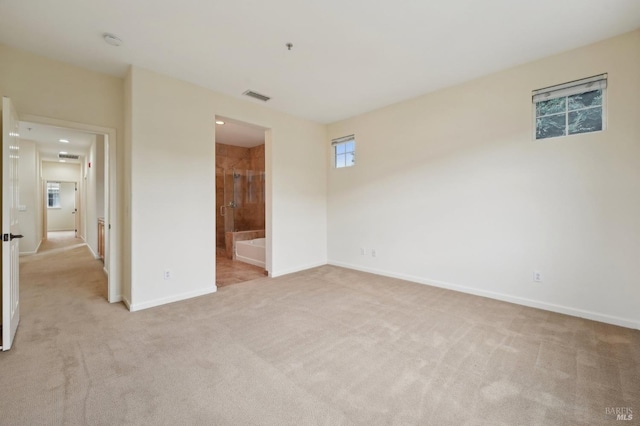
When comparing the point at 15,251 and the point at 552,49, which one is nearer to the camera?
the point at 15,251

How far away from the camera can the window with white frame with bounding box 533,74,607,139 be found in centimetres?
264

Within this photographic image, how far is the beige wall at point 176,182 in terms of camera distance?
2973 mm

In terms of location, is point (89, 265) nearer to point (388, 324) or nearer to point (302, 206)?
point (302, 206)

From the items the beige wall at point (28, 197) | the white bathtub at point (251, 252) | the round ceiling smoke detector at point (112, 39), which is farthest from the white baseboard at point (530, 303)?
the beige wall at point (28, 197)

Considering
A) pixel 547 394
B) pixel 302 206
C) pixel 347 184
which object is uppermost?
pixel 347 184

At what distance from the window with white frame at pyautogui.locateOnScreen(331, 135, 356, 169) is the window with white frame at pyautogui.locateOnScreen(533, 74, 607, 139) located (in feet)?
8.63

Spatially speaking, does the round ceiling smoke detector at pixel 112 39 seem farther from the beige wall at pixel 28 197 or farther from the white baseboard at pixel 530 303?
the beige wall at pixel 28 197

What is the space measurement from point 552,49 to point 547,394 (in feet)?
10.4

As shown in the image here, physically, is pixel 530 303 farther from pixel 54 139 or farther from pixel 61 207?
pixel 61 207

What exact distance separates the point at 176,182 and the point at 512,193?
4.03 m

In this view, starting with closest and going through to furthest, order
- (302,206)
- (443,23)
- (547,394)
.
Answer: (547,394) → (443,23) → (302,206)

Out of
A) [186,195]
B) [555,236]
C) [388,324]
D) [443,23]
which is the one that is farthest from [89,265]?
[555,236]

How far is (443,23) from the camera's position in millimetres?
2326

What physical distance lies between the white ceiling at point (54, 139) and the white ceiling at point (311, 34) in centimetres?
298
